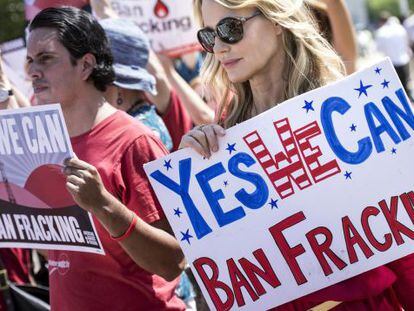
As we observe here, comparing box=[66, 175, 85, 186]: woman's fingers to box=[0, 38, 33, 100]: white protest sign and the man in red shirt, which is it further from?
box=[0, 38, 33, 100]: white protest sign

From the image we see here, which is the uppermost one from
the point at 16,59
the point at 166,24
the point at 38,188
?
the point at 16,59

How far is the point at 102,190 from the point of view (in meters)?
2.53

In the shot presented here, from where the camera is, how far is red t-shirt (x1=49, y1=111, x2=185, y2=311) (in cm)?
276

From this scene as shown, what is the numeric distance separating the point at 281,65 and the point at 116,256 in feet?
2.79

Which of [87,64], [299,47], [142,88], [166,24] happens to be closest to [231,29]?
[299,47]

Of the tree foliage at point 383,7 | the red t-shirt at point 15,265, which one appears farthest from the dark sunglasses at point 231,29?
the tree foliage at point 383,7

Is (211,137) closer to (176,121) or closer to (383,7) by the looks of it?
(176,121)

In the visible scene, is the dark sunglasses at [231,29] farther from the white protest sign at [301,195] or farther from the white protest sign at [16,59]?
the white protest sign at [16,59]

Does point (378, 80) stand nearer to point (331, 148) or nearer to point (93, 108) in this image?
point (331, 148)

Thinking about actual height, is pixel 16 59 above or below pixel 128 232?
above

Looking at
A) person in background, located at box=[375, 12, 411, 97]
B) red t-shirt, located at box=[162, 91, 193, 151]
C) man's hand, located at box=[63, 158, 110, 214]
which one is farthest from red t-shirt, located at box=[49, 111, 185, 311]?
person in background, located at box=[375, 12, 411, 97]

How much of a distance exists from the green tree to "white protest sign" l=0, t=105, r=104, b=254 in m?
21.0

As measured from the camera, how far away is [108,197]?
100 inches

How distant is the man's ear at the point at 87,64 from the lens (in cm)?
306
